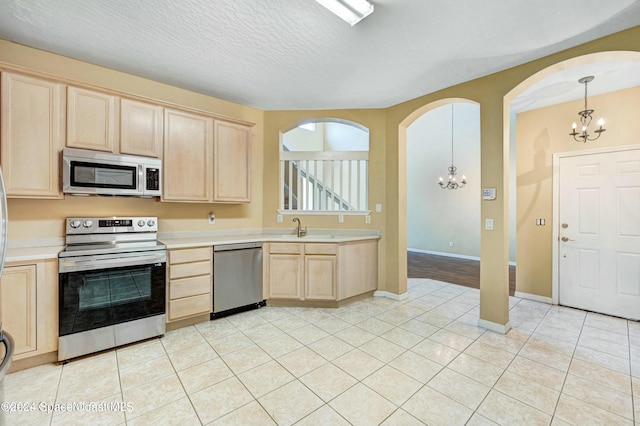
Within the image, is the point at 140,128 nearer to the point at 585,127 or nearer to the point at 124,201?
the point at 124,201

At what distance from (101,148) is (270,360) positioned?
2.47 meters

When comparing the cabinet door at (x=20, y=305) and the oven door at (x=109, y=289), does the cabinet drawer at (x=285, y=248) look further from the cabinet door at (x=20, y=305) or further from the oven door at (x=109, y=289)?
the cabinet door at (x=20, y=305)

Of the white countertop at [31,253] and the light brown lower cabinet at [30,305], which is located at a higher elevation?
the white countertop at [31,253]

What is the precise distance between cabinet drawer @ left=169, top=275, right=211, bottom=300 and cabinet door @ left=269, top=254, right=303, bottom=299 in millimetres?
766

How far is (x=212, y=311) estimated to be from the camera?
9.77 feet

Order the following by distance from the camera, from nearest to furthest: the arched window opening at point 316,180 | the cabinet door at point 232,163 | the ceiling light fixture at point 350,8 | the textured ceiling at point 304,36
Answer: the ceiling light fixture at point 350,8 < the textured ceiling at point 304,36 < the cabinet door at point 232,163 < the arched window opening at point 316,180

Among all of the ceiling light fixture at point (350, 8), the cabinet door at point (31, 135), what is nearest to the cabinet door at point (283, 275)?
the cabinet door at point (31, 135)

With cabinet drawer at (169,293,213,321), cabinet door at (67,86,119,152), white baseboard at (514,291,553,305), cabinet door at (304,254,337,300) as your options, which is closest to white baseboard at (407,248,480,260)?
white baseboard at (514,291,553,305)

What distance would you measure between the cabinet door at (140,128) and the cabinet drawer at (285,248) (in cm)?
161

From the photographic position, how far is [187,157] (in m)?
3.01

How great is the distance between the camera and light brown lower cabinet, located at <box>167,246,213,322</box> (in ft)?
8.91

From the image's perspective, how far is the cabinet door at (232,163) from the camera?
3.25 m

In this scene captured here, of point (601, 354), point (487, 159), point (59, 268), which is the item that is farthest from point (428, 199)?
point (59, 268)

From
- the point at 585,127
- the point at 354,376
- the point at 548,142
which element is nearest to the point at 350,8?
the point at 354,376
